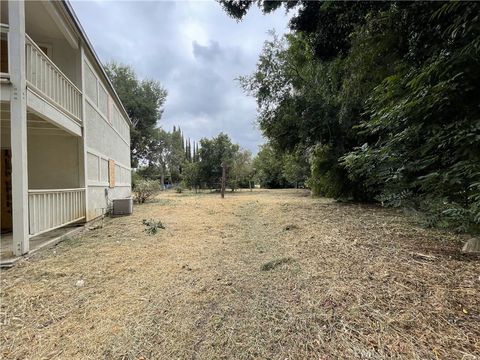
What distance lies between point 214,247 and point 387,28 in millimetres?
4866

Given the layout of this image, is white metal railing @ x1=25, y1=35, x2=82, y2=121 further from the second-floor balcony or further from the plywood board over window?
the plywood board over window

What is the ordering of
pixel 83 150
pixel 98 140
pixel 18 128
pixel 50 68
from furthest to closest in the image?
pixel 98 140 → pixel 83 150 → pixel 50 68 → pixel 18 128

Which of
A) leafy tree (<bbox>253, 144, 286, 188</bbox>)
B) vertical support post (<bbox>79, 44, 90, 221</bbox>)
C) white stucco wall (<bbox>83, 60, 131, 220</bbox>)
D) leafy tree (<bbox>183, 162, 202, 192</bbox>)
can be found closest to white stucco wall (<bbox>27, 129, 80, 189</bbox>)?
vertical support post (<bbox>79, 44, 90, 221</bbox>)

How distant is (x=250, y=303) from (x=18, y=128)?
13.6ft

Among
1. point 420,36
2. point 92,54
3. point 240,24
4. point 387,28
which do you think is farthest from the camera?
point 92,54

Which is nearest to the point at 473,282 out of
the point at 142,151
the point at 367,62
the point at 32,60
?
the point at 367,62

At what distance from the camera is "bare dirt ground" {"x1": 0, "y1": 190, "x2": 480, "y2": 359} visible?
1.88m

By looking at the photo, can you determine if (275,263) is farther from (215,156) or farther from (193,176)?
(193,176)

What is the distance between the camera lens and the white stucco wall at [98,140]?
23.5ft

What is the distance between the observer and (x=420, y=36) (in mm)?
4020

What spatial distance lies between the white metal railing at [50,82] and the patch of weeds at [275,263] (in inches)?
187

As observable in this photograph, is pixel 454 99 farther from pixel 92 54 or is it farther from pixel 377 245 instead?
pixel 92 54

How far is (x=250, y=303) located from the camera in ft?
8.31

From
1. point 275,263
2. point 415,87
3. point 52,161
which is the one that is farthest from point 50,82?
point 415,87
